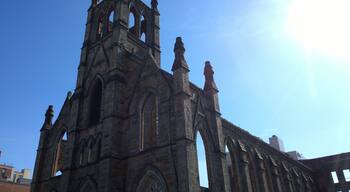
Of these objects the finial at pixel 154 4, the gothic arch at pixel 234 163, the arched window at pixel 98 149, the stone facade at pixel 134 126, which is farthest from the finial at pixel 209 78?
the finial at pixel 154 4

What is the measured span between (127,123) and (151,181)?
15.4 feet

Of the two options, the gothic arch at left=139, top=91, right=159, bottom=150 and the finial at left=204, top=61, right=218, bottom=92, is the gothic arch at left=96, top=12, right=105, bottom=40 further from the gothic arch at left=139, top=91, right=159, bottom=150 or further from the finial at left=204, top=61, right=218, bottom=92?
the gothic arch at left=139, top=91, right=159, bottom=150

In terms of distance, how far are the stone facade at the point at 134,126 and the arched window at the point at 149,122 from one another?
0.07m

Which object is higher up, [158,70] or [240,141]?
[158,70]

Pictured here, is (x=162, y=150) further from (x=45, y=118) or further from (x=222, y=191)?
(x=45, y=118)

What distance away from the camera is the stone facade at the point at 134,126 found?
58.5 ft

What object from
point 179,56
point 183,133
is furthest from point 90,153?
point 179,56

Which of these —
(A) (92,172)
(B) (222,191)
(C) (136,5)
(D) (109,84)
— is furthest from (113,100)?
(C) (136,5)

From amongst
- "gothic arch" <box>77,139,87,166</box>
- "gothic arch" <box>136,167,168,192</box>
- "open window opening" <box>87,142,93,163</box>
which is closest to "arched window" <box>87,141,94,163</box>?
"open window opening" <box>87,142,93,163</box>

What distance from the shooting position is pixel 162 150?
58.2 feet

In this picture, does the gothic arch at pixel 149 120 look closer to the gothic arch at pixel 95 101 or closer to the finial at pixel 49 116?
the gothic arch at pixel 95 101

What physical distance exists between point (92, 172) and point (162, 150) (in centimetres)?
607

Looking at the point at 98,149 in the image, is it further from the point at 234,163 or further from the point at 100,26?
the point at 100,26

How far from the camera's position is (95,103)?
80.9 ft
